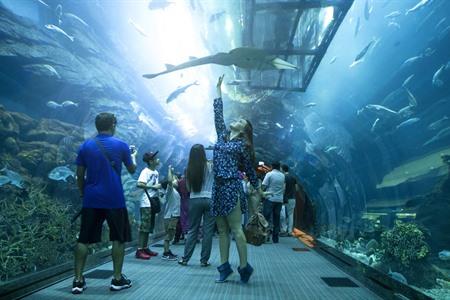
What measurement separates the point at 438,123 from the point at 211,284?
3.58 m

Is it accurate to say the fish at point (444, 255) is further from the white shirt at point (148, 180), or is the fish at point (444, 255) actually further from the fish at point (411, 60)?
the white shirt at point (148, 180)

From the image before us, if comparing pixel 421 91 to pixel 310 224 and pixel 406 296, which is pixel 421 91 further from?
pixel 310 224

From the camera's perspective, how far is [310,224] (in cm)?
1599

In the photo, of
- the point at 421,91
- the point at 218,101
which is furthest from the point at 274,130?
the point at 218,101

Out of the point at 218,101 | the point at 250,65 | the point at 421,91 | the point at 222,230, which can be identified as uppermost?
the point at 250,65

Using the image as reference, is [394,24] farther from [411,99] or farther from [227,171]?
[227,171]

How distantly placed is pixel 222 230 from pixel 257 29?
4739 mm

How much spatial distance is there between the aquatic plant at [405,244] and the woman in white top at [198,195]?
265 cm

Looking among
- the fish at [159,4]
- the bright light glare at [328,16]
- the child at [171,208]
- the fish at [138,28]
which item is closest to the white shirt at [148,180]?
the child at [171,208]

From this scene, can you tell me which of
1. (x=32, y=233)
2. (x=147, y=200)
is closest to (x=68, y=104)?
(x=32, y=233)

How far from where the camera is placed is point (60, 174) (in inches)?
294

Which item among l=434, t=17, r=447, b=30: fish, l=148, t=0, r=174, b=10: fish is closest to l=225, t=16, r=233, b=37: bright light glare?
l=148, t=0, r=174, b=10: fish

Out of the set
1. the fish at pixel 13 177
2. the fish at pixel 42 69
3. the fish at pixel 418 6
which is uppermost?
the fish at pixel 418 6

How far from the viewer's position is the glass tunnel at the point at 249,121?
4.49 meters
